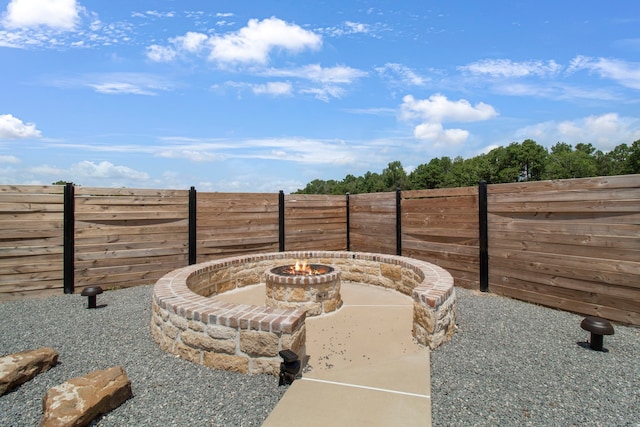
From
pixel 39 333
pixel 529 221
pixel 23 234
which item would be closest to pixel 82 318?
pixel 39 333

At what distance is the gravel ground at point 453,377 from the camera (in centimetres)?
271

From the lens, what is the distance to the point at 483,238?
6863mm

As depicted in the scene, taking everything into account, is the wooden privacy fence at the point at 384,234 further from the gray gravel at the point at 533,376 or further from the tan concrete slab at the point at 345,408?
the tan concrete slab at the point at 345,408

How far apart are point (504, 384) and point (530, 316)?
266 centimetres

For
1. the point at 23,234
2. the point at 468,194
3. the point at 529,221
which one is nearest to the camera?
the point at 529,221

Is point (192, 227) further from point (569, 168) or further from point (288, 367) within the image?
point (569, 168)

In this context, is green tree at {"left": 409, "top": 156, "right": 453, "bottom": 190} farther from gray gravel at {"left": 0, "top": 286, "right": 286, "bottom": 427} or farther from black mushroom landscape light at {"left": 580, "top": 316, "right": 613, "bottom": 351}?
gray gravel at {"left": 0, "top": 286, "right": 286, "bottom": 427}

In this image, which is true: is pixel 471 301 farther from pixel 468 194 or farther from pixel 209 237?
pixel 209 237

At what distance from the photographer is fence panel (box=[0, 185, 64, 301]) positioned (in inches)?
252

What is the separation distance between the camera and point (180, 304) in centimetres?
384

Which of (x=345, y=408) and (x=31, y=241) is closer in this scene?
(x=345, y=408)

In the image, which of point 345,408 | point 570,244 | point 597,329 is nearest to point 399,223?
point 570,244

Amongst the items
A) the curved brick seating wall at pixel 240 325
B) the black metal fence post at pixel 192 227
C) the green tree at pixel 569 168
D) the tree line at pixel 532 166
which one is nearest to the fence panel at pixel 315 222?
the black metal fence post at pixel 192 227

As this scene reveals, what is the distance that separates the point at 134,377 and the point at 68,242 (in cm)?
506
